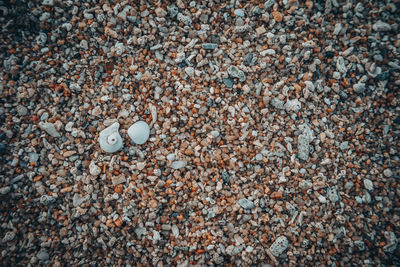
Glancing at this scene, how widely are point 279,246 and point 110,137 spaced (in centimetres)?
168

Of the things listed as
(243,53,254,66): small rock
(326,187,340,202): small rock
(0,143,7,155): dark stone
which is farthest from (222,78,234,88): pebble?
(0,143,7,155): dark stone

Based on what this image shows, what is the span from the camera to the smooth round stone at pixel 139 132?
2072mm

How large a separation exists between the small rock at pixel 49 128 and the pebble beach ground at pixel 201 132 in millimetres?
27

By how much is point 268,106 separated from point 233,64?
19.8 inches

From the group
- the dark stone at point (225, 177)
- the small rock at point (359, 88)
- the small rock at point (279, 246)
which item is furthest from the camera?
the small rock at point (359, 88)

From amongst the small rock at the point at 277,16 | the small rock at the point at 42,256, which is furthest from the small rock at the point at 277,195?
the small rock at the point at 42,256

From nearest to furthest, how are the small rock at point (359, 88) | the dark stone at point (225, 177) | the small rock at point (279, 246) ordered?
1. the small rock at point (279, 246)
2. the dark stone at point (225, 177)
3. the small rock at point (359, 88)

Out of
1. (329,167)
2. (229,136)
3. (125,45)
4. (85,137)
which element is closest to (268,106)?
(229,136)

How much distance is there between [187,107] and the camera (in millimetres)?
2180

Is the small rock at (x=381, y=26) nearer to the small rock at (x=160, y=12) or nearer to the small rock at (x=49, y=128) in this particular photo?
the small rock at (x=160, y=12)

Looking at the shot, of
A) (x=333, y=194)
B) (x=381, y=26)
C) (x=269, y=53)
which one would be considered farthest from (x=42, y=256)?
(x=381, y=26)

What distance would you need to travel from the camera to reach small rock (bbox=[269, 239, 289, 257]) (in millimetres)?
2014

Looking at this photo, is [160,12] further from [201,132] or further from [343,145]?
[343,145]

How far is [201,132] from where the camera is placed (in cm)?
217
